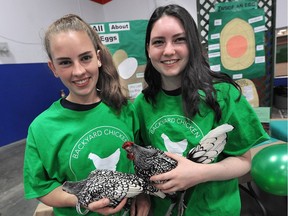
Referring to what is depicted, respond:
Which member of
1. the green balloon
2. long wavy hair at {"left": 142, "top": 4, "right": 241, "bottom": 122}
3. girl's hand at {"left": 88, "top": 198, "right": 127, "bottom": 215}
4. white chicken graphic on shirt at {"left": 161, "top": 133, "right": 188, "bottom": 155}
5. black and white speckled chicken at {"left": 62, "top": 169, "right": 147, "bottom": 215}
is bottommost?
A: the green balloon

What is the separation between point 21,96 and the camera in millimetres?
2549

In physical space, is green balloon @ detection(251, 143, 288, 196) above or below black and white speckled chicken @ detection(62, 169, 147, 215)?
below

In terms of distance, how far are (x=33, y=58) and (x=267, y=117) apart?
2.70m

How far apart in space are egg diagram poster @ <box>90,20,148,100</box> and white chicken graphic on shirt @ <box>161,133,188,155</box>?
2.47 feet

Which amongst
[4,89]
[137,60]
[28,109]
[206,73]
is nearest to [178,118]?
[206,73]

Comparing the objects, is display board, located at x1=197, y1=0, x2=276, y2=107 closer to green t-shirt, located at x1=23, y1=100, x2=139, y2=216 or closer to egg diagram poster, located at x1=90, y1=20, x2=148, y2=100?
egg diagram poster, located at x1=90, y1=20, x2=148, y2=100

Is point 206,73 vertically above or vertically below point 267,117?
above

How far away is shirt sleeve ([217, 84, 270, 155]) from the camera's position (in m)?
0.68

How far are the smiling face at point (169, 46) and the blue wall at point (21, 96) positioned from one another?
2.23 m

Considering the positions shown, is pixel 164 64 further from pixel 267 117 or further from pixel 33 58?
pixel 33 58

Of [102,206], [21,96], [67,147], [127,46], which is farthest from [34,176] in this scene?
[21,96]

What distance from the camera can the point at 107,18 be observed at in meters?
4.28

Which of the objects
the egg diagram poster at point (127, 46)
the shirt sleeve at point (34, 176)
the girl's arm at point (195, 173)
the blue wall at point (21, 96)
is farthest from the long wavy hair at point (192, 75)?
the blue wall at point (21, 96)

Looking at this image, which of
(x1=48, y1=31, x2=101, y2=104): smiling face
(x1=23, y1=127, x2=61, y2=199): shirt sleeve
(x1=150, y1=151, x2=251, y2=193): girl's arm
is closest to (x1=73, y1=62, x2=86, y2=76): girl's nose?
(x1=48, y1=31, x2=101, y2=104): smiling face
